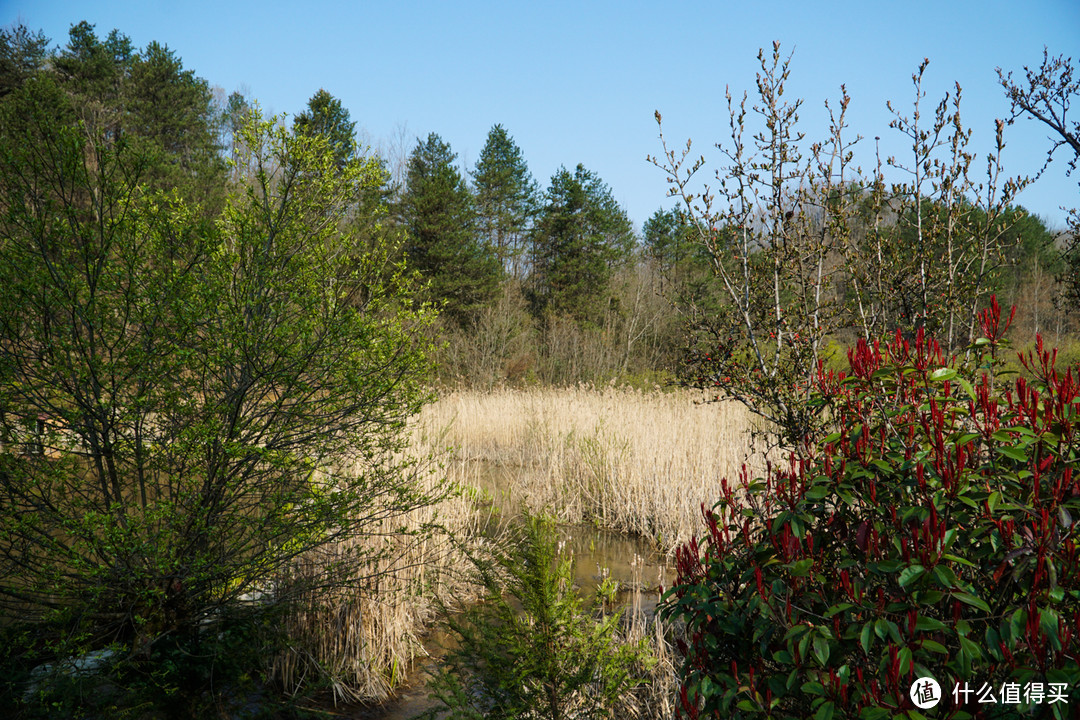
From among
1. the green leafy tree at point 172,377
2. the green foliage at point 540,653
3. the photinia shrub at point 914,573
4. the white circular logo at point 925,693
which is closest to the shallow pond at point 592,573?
the green foliage at point 540,653

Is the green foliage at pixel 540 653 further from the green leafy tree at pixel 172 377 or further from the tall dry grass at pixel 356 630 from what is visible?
the green leafy tree at pixel 172 377

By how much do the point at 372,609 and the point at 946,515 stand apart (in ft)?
9.15

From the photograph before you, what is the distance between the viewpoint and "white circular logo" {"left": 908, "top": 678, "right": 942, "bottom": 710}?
1289 mm

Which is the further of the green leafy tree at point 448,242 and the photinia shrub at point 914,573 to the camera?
the green leafy tree at point 448,242

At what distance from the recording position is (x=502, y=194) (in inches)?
844

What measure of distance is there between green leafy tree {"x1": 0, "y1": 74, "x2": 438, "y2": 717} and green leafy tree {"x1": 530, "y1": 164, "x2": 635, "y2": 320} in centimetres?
1671

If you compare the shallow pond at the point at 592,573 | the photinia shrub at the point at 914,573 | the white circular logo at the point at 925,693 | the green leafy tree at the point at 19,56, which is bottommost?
the shallow pond at the point at 592,573

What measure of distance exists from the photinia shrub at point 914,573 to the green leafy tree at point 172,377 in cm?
181

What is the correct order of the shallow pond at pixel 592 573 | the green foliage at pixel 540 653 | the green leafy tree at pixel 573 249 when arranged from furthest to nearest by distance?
1. the green leafy tree at pixel 573 249
2. the shallow pond at pixel 592 573
3. the green foliage at pixel 540 653

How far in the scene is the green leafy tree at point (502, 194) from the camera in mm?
21156

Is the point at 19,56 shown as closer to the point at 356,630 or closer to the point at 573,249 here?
the point at 573,249

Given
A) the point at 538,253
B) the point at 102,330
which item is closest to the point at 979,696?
the point at 102,330

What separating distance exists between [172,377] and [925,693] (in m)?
2.88

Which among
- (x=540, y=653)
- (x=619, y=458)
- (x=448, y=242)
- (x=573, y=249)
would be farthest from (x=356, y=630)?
(x=573, y=249)
